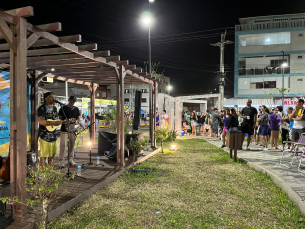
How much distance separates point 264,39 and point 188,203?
35.3m

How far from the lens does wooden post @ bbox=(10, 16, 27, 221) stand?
3086 millimetres

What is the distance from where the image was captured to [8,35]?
2.98 meters

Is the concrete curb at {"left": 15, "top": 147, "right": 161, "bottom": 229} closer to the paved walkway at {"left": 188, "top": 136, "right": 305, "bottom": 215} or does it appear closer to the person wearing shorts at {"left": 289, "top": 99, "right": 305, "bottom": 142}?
the paved walkway at {"left": 188, "top": 136, "right": 305, "bottom": 215}

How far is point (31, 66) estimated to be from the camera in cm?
626

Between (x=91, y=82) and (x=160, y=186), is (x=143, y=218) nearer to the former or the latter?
(x=160, y=186)

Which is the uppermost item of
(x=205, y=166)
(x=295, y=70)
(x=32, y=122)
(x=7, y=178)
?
(x=295, y=70)

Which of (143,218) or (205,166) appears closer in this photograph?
(143,218)

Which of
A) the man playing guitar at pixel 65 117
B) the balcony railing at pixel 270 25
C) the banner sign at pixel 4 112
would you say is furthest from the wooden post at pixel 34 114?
the balcony railing at pixel 270 25

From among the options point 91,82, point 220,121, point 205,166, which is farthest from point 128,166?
point 220,121

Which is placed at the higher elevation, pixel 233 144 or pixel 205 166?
pixel 233 144

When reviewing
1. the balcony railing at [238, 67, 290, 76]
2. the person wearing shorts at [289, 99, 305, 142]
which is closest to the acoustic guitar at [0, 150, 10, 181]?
the person wearing shorts at [289, 99, 305, 142]

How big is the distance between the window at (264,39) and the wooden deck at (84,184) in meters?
32.1

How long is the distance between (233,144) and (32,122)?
6.23 meters

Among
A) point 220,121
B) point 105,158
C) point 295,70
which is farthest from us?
point 295,70
